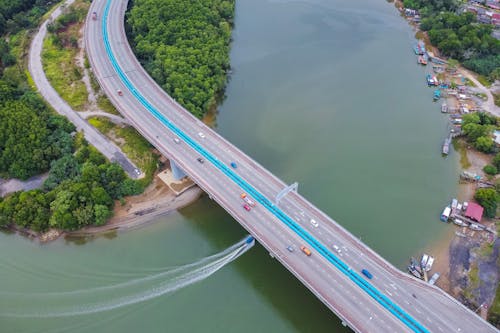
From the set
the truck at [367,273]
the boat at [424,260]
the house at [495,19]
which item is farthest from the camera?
the house at [495,19]

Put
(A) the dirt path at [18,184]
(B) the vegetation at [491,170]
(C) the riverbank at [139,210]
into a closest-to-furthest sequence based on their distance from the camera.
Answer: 1. (C) the riverbank at [139,210]
2. (A) the dirt path at [18,184]
3. (B) the vegetation at [491,170]

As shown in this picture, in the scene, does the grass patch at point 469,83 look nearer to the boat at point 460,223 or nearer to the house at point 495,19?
the house at point 495,19

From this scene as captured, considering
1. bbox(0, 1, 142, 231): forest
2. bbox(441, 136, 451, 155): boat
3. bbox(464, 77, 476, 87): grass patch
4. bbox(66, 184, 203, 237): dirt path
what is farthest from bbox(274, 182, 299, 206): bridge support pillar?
bbox(464, 77, 476, 87): grass patch

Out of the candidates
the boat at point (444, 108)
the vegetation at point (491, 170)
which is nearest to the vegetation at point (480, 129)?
the vegetation at point (491, 170)

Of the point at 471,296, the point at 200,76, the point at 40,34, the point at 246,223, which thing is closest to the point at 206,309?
the point at 246,223

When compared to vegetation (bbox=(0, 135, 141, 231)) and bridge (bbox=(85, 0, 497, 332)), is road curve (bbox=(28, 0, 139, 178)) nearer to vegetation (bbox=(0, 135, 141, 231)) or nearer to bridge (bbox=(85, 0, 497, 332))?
vegetation (bbox=(0, 135, 141, 231))

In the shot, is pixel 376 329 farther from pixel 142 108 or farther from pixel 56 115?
pixel 56 115
